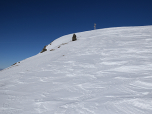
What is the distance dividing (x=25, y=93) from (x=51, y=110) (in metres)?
1.43

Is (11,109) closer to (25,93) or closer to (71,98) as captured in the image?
(25,93)

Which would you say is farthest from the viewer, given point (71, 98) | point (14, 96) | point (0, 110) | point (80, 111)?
point (14, 96)

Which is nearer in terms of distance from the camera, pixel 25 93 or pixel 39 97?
pixel 39 97

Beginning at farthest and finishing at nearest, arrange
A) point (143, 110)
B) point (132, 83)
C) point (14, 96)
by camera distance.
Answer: point (132, 83) < point (14, 96) < point (143, 110)

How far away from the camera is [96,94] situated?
2799 millimetres

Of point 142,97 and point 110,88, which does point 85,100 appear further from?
point 142,97

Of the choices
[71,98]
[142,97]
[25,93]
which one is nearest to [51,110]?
[71,98]

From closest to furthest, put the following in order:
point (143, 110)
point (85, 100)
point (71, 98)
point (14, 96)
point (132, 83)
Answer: point (143, 110)
point (85, 100)
point (71, 98)
point (14, 96)
point (132, 83)

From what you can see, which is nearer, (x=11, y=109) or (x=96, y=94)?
(x=11, y=109)

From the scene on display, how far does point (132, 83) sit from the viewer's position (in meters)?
3.26

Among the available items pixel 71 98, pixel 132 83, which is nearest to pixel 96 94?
pixel 71 98

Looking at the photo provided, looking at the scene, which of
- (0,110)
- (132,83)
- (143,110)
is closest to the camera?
(143,110)

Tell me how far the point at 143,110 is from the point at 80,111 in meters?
1.25

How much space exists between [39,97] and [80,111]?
136 centimetres
